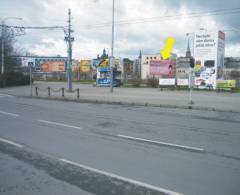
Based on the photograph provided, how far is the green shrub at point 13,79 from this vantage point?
50.3m

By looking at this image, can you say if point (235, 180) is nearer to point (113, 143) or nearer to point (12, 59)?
point (113, 143)

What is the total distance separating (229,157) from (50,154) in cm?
428

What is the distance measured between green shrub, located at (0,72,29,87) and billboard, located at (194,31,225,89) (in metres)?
31.7

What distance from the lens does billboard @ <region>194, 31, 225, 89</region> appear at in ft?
126

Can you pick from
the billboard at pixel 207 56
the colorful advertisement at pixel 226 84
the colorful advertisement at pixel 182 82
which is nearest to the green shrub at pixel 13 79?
the colorful advertisement at pixel 182 82

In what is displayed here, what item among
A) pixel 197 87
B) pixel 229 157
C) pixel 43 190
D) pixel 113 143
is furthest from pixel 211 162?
pixel 197 87

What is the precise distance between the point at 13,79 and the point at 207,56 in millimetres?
33488

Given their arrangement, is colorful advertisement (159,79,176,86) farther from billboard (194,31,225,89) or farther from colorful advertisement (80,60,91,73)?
colorful advertisement (80,60,91,73)

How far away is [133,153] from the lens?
7.31 meters

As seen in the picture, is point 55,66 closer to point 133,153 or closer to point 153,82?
point 153,82

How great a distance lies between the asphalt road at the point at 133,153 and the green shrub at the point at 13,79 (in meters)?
41.3

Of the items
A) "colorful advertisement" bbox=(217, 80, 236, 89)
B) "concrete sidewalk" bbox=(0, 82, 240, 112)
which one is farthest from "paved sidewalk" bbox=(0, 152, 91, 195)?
"colorful advertisement" bbox=(217, 80, 236, 89)

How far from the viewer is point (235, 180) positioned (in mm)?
5398

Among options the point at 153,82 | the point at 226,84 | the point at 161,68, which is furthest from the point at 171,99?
the point at 161,68
